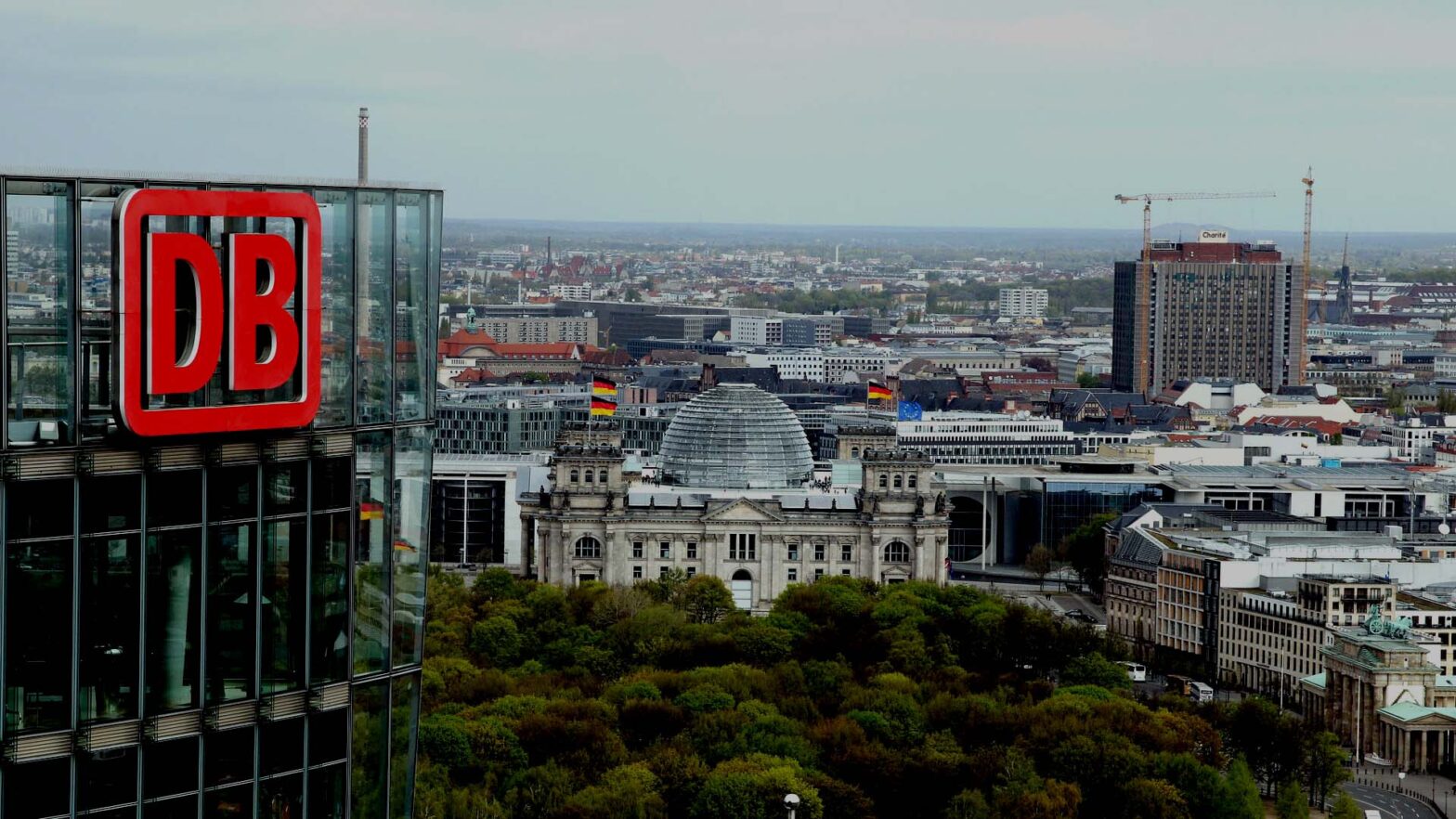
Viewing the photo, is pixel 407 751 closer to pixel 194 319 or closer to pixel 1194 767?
pixel 194 319

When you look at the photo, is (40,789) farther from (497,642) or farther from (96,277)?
(497,642)

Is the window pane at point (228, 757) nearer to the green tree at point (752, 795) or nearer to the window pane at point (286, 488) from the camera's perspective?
the window pane at point (286, 488)

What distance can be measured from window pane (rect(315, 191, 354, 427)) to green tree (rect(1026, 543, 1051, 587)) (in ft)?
409

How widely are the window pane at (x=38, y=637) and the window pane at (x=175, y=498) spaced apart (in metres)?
1.01

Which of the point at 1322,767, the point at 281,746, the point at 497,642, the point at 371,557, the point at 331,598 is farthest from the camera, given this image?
the point at 497,642

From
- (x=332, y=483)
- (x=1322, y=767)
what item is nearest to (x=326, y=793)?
(x=332, y=483)

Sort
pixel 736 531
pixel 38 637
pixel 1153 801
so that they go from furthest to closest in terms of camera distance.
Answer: pixel 736 531 → pixel 1153 801 → pixel 38 637

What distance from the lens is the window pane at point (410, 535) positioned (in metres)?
33.1

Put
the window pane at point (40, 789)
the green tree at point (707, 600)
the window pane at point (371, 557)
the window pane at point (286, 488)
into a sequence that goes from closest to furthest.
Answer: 1. the window pane at point (40, 789)
2. the window pane at point (286, 488)
3. the window pane at point (371, 557)
4. the green tree at point (707, 600)

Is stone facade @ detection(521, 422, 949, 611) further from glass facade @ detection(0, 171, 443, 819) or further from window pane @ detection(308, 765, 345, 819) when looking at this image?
window pane @ detection(308, 765, 345, 819)

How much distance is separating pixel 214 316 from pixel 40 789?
5006 mm

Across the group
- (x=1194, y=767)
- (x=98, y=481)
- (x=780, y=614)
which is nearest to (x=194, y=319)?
(x=98, y=481)

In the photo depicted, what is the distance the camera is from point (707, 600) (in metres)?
132

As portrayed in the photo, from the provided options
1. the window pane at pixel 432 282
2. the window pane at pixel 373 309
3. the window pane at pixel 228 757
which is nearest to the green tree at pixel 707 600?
the window pane at pixel 432 282
